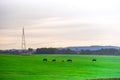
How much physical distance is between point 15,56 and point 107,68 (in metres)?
3.23

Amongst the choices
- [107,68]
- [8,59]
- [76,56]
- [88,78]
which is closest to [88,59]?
[76,56]

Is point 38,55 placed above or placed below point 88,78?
above

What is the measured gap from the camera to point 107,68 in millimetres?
12320

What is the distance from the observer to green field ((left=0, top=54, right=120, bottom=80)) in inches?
440

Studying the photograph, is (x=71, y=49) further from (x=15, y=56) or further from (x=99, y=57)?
(x=15, y=56)

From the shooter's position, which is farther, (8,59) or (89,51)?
(89,51)

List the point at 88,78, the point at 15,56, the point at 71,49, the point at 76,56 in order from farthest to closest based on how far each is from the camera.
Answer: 1. the point at 76,56
2. the point at 71,49
3. the point at 15,56
4. the point at 88,78

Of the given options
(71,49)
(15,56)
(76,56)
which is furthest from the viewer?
(76,56)

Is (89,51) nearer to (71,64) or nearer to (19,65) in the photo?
(71,64)

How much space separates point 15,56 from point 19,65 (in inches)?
13.1

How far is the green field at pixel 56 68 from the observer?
36.6 feet

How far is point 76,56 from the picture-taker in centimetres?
1353

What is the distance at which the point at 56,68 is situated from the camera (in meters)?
12.4

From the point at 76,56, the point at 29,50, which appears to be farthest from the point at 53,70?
the point at 76,56
